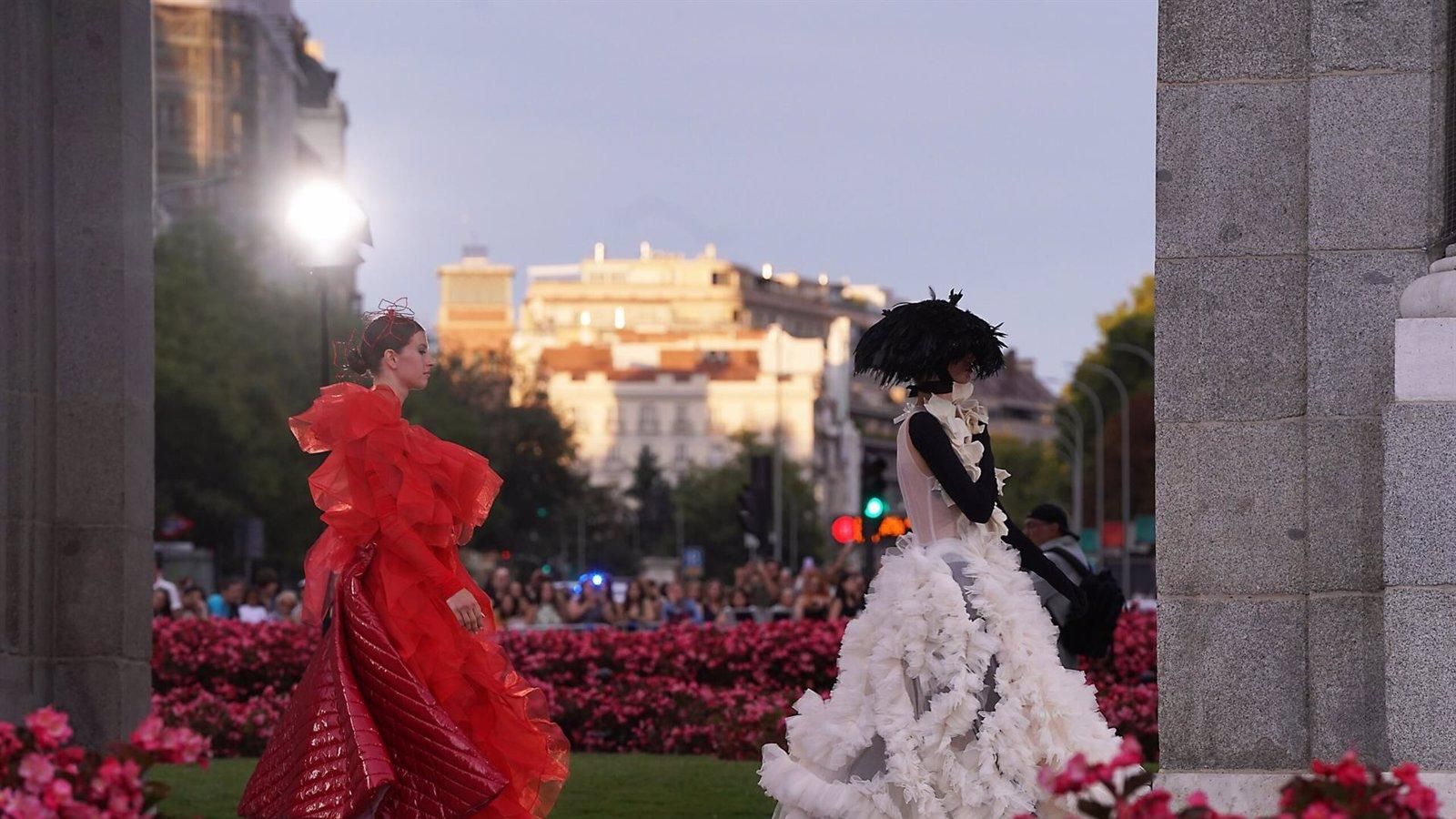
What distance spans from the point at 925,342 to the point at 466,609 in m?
1.91

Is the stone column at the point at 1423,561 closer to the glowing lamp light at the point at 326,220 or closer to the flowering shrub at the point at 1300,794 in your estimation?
the flowering shrub at the point at 1300,794

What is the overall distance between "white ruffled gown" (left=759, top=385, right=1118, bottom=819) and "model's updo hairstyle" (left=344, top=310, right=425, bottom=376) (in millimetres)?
2099

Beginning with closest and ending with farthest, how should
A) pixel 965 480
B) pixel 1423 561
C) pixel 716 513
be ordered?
pixel 965 480 → pixel 1423 561 → pixel 716 513

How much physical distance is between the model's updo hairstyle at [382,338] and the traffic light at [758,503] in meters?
22.0

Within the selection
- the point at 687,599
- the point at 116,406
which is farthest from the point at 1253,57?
the point at 687,599

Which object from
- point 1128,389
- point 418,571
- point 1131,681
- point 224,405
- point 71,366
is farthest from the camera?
point 1128,389

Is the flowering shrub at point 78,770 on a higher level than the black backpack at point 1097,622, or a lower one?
higher

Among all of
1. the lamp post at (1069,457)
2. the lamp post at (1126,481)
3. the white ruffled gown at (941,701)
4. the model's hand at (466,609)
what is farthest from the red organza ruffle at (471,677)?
the lamp post at (1069,457)

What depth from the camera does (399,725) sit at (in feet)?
32.6

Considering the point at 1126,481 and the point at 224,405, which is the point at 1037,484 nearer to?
the point at 1126,481

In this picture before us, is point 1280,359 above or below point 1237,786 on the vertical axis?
above

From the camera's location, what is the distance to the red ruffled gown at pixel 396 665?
32.2 ft

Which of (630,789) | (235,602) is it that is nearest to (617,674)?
(630,789)

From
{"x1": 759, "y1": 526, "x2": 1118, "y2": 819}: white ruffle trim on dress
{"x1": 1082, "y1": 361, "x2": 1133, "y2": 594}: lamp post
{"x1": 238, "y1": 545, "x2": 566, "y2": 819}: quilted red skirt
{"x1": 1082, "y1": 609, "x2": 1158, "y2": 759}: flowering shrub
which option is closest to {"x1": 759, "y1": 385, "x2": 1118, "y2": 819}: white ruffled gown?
{"x1": 759, "y1": 526, "x2": 1118, "y2": 819}: white ruffle trim on dress
